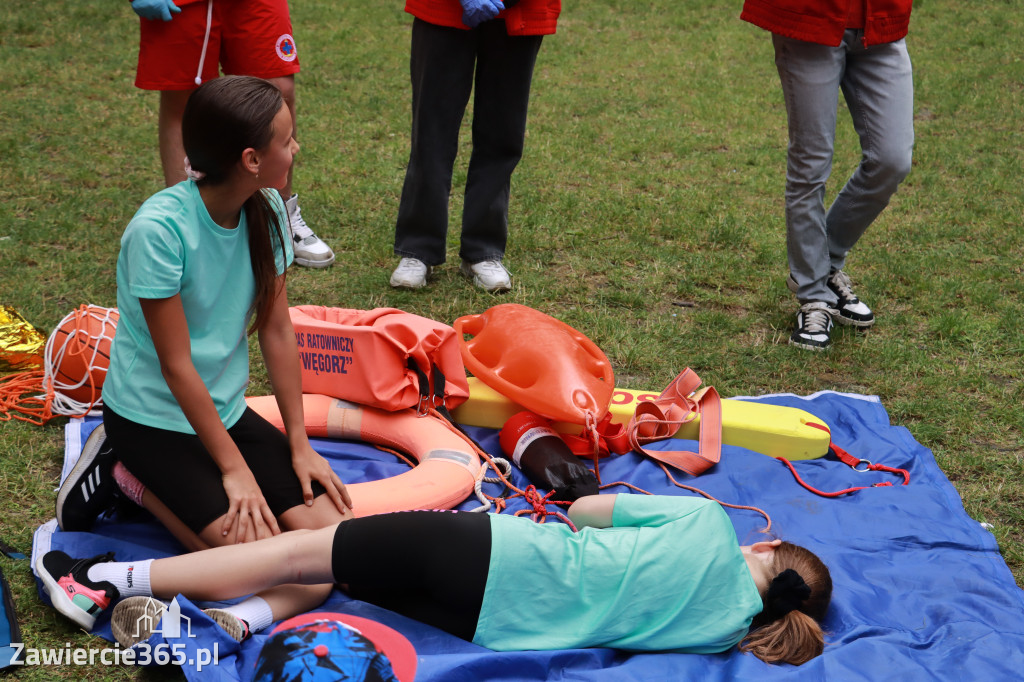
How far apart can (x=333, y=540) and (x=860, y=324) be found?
2.60 meters

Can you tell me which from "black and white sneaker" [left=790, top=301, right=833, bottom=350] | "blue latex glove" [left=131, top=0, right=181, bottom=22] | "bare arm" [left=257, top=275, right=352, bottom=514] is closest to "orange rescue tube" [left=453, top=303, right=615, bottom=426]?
"bare arm" [left=257, top=275, right=352, bottom=514]

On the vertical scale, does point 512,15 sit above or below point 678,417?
above

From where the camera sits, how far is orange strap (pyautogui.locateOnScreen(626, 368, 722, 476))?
2.91 meters

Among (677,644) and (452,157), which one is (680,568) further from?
(452,157)

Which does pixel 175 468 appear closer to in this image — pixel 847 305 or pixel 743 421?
pixel 743 421

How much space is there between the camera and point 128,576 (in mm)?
2105

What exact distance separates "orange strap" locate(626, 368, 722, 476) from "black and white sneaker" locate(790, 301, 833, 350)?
0.90 meters

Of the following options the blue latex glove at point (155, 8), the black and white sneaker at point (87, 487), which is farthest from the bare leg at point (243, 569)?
the blue latex glove at point (155, 8)

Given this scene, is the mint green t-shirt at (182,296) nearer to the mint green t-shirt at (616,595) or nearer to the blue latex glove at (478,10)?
the mint green t-shirt at (616,595)

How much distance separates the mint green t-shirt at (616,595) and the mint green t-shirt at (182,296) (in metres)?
0.80

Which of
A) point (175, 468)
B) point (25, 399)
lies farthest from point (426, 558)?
point (25, 399)

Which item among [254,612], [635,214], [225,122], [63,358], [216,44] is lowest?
[254,612]

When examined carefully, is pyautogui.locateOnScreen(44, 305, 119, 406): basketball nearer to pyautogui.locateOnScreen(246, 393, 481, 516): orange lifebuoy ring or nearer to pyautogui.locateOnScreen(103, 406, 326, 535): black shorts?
pyautogui.locateOnScreen(246, 393, 481, 516): orange lifebuoy ring

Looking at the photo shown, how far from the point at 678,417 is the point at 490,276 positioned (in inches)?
54.3
